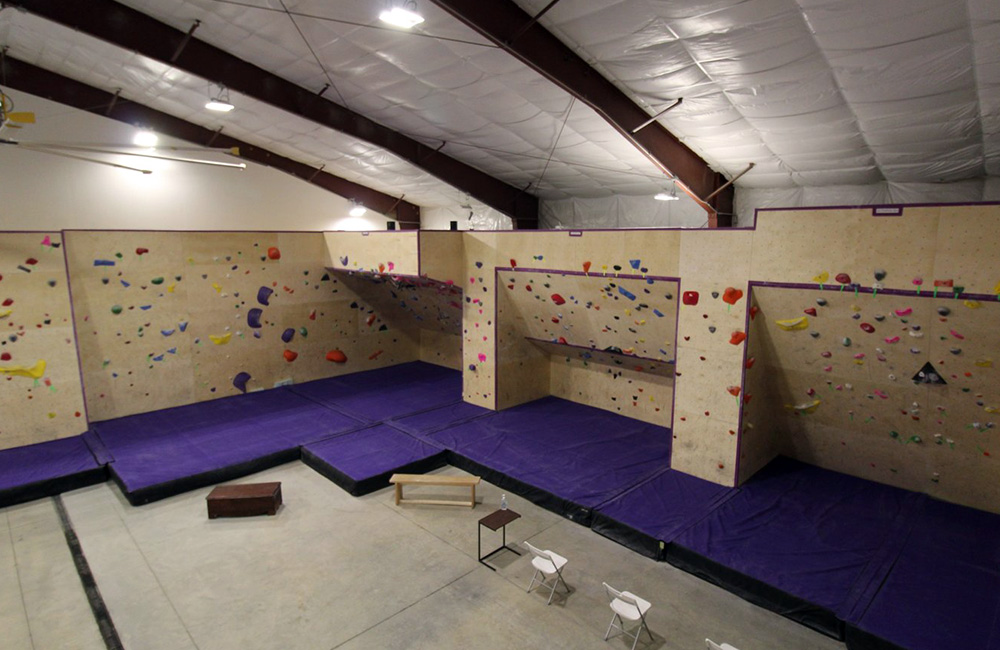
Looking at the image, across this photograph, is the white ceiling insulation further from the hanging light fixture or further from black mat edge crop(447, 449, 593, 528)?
black mat edge crop(447, 449, 593, 528)

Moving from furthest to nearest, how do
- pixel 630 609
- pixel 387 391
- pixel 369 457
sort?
pixel 387 391 → pixel 369 457 → pixel 630 609

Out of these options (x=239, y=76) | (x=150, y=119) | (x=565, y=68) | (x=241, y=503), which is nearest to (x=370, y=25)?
(x=565, y=68)

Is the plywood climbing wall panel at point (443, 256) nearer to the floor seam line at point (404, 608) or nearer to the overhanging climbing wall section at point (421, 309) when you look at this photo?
the overhanging climbing wall section at point (421, 309)

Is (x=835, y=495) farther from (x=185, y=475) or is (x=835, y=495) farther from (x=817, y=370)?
(x=185, y=475)

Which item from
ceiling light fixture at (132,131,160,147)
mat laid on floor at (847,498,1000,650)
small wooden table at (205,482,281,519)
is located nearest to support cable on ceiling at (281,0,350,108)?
ceiling light fixture at (132,131,160,147)

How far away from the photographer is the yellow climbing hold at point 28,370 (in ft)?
23.7

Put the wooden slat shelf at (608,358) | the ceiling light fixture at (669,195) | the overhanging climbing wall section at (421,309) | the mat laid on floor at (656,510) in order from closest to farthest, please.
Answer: the mat laid on floor at (656,510), the wooden slat shelf at (608,358), the ceiling light fixture at (669,195), the overhanging climbing wall section at (421,309)

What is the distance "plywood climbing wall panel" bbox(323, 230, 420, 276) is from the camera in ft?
26.8

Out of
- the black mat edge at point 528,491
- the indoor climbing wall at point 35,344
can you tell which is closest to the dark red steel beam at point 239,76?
the indoor climbing wall at point 35,344

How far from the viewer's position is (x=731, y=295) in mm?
5797

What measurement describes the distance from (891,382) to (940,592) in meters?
1.93

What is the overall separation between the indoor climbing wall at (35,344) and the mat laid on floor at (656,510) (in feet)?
24.5

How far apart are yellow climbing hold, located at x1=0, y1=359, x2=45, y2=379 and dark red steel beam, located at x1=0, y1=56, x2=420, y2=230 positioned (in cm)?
489

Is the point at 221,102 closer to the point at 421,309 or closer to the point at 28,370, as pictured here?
the point at 28,370
